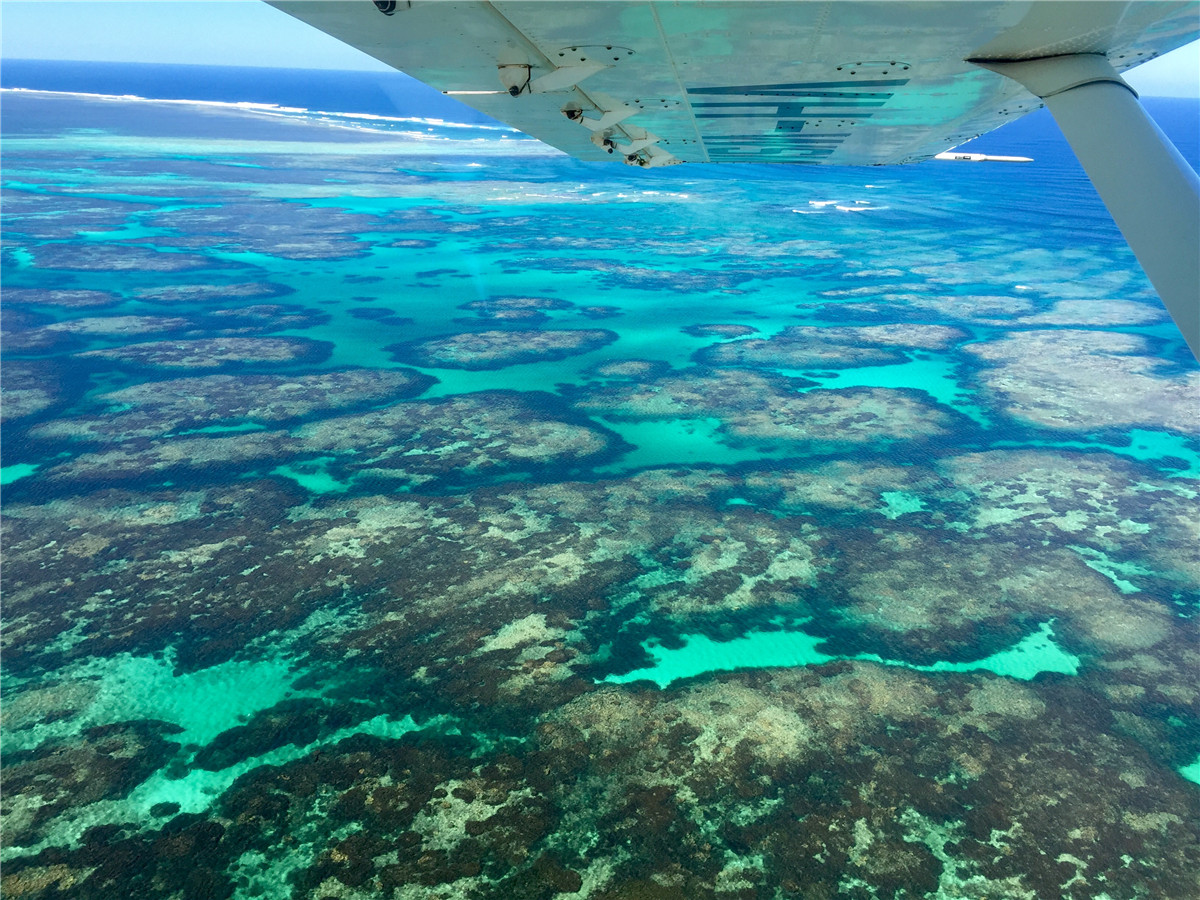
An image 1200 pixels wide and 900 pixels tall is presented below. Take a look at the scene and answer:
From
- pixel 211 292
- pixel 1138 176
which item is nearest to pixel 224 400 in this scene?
pixel 211 292

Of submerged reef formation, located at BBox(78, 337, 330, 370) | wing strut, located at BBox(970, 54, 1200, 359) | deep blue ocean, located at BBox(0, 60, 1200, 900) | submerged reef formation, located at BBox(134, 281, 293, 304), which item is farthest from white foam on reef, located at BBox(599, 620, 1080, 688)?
submerged reef formation, located at BBox(134, 281, 293, 304)

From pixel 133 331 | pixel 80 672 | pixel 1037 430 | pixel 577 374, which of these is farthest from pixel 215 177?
pixel 1037 430

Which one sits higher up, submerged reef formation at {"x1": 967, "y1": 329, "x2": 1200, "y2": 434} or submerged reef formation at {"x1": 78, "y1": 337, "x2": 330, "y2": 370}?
submerged reef formation at {"x1": 967, "y1": 329, "x2": 1200, "y2": 434}

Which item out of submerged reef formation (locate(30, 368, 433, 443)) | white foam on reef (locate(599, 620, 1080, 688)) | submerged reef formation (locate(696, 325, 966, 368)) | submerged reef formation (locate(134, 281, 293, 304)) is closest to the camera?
white foam on reef (locate(599, 620, 1080, 688))

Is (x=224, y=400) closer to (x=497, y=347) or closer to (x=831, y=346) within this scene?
(x=497, y=347)

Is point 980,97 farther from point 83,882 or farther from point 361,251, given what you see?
point 361,251

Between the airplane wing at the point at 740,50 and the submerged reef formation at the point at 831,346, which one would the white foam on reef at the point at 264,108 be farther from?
the airplane wing at the point at 740,50

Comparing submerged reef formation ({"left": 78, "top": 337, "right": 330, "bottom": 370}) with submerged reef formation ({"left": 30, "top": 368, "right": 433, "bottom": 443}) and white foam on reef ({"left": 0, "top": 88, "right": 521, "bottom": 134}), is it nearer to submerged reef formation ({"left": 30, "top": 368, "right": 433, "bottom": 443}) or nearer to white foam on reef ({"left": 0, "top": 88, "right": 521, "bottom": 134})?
submerged reef formation ({"left": 30, "top": 368, "right": 433, "bottom": 443})
